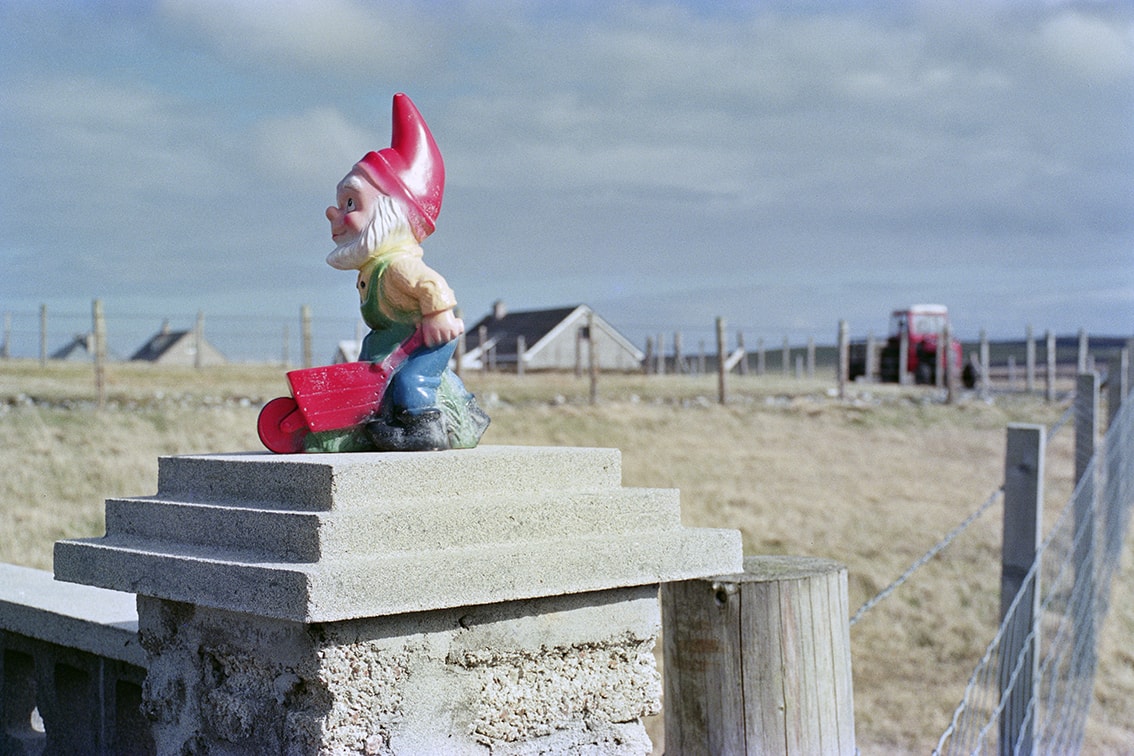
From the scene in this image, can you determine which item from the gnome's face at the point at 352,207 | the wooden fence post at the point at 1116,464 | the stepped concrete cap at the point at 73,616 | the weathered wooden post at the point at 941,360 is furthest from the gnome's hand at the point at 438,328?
the weathered wooden post at the point at 941,360

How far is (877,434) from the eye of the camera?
1653cm

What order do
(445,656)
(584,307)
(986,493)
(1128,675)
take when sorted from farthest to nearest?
1. (584,307)
2. (986,493)
3. (1128,675)
4. (445,656)

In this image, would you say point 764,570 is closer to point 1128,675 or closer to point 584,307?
point 1128,675

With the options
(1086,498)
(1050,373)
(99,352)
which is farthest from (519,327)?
(1086,498)

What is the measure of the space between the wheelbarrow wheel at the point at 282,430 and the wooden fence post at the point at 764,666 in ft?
3.23

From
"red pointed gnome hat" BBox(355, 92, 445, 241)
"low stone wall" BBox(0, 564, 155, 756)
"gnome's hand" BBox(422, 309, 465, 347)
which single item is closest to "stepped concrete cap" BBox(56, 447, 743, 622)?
"gnome's hand" BBox(422, 309, 465, 347)

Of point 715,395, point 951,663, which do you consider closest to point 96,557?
point 951,663

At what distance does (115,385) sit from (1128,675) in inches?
576

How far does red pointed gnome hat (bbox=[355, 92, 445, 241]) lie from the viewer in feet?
8.95

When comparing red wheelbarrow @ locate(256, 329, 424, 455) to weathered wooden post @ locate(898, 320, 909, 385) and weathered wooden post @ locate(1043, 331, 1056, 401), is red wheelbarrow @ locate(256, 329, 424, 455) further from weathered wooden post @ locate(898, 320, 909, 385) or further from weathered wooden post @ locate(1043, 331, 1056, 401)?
weathered wooden post @ locate(898, 320, 909, 385)

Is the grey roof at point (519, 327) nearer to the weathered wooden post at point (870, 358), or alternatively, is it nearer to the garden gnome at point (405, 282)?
the weathered wooden post at point (870, 358)

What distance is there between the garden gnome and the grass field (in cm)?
534

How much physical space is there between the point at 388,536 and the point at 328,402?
61cm

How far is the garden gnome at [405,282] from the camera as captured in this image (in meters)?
2.63
